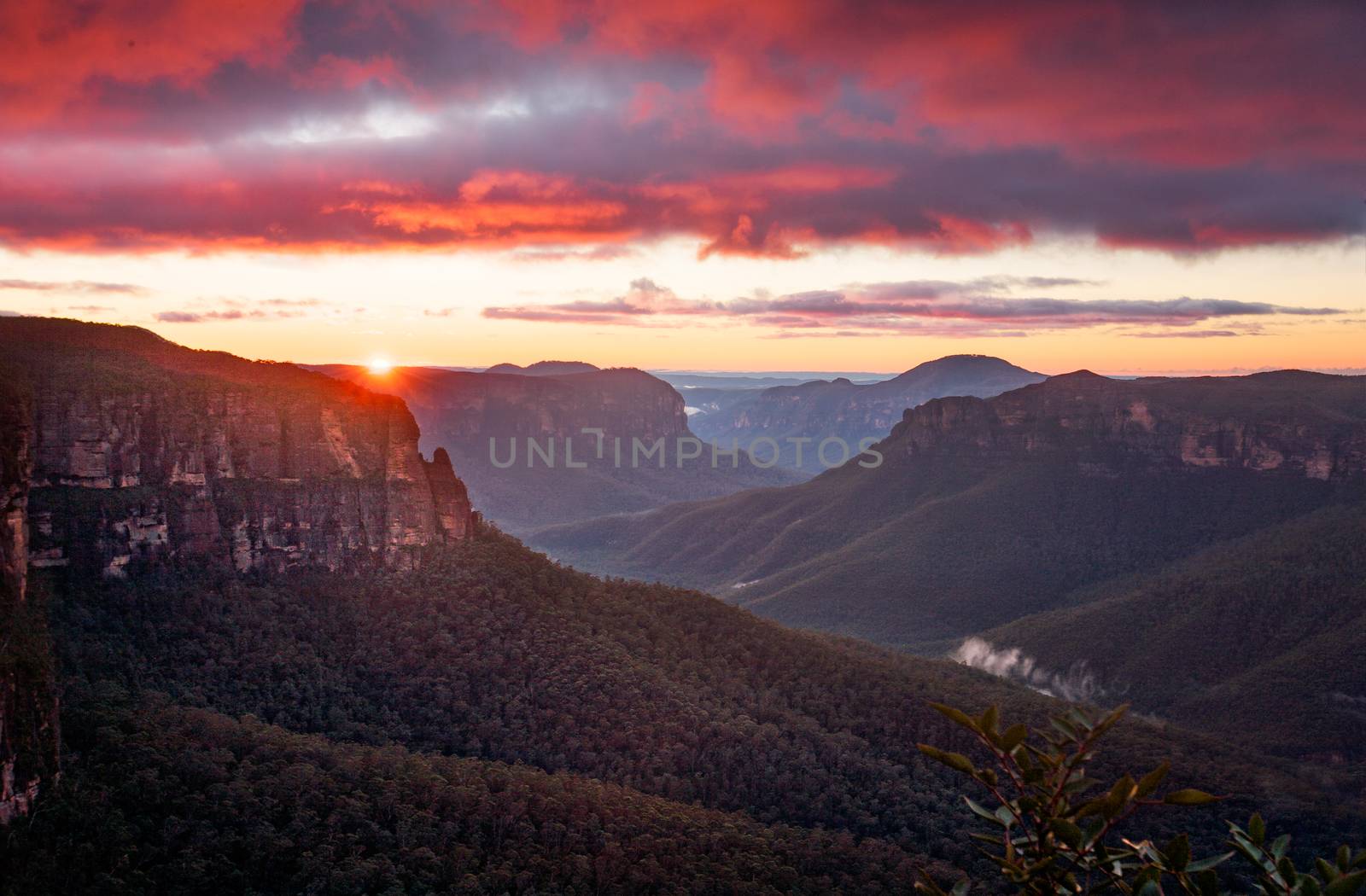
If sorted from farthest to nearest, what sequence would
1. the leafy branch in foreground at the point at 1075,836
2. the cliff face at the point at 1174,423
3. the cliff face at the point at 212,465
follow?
the cliff face at the point at 1174,423 → the cliff face at the point at 212,465 → the leafy branch in foreground at the point at 1075,836

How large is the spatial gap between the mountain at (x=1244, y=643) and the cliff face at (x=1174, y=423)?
18.3 meters

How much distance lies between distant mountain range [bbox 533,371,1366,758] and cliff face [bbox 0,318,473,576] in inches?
2979

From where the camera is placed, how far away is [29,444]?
167ft

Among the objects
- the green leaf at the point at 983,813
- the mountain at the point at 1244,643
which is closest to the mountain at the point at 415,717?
the mountain at the point at 1244,643

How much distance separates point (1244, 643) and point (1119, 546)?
48073 millimetres

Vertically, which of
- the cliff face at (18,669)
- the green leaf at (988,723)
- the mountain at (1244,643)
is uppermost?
the green leaf at (988,723)

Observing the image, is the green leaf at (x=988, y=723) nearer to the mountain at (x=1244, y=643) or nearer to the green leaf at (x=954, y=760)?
A: the green leaf at (x=954, y=760)

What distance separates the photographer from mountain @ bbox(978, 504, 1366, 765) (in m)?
89.7

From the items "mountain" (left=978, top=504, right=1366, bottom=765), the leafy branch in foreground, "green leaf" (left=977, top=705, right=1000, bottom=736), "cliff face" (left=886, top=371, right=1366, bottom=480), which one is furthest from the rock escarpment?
"cliff face" (left=886, top=371, right=1366, bottom=480)

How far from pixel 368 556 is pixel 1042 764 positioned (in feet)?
236

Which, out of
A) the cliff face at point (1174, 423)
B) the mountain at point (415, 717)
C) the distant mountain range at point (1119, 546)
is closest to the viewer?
the mountain at point (415, 717)

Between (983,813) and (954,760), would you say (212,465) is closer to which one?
(983,813)

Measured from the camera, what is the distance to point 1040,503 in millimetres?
165875

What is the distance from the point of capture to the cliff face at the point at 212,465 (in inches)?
2392
